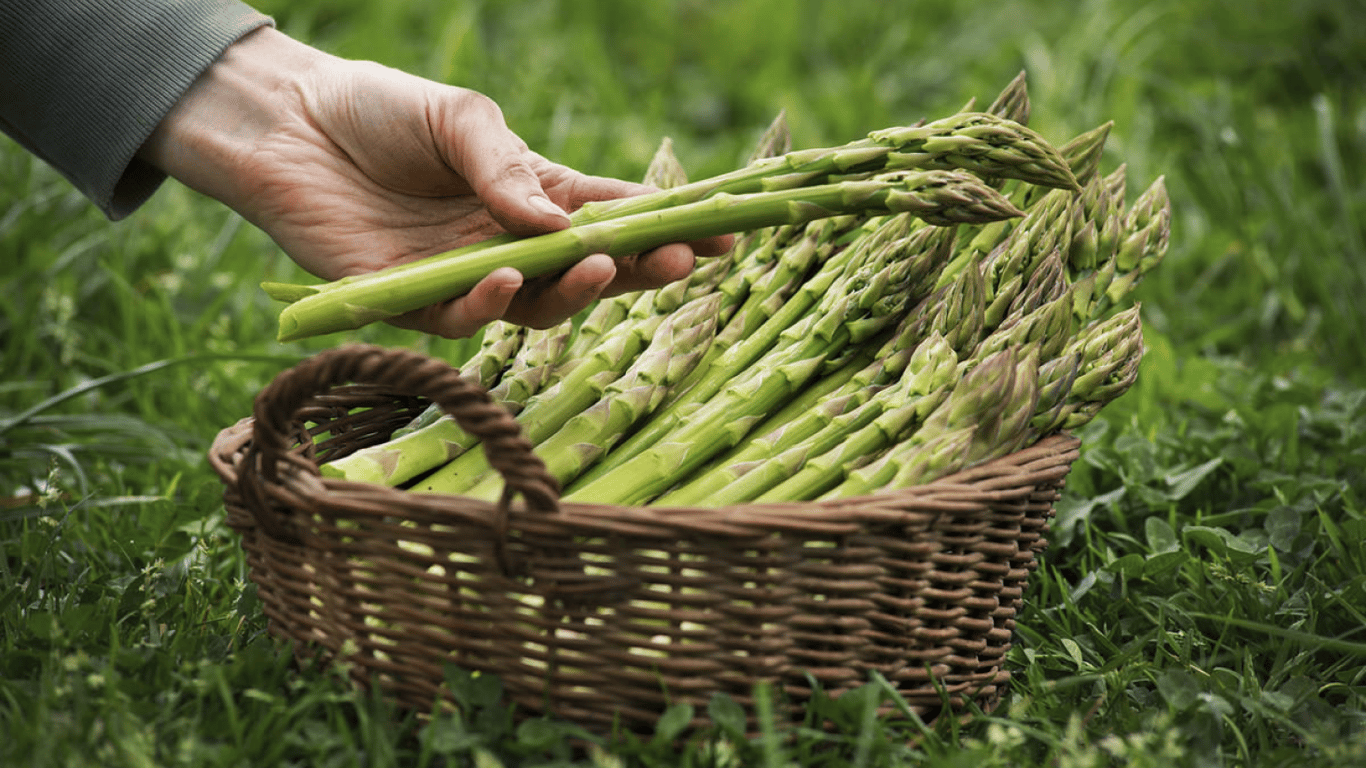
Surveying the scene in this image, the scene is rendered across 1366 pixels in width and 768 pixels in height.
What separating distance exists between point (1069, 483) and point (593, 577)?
5.76 ft

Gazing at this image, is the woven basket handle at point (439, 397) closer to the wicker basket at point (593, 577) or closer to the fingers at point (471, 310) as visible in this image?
the wicker basket at point (593, 577)

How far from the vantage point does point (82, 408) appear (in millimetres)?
Result: 3490

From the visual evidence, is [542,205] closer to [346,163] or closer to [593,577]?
[346,163]

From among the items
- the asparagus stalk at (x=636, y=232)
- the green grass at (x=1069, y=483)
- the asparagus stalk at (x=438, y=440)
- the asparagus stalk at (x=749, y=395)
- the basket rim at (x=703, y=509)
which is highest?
the asparagus stalk at (x=636, y=232)

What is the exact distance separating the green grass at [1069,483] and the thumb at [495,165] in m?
0.94

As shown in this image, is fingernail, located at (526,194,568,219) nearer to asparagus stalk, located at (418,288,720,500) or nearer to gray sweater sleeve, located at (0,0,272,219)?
asparagus stalk, located at (418,288,720,500)

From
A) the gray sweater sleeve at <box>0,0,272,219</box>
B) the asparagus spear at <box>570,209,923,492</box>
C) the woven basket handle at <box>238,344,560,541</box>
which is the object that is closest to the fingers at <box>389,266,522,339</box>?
the asparagus spear at <box>570,209,923,492</box>

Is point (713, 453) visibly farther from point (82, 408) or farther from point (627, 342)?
point (82, 408)

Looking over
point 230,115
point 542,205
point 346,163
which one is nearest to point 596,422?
point 542,205

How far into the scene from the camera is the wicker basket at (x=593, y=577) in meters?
1.75

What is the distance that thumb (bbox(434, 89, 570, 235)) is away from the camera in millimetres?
2297

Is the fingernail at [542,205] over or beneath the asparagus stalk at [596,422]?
over

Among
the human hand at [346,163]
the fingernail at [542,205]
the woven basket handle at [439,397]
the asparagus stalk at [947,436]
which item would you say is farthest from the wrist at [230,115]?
the asparagus stalk at [947,436]

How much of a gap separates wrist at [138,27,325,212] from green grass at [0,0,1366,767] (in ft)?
1.76
